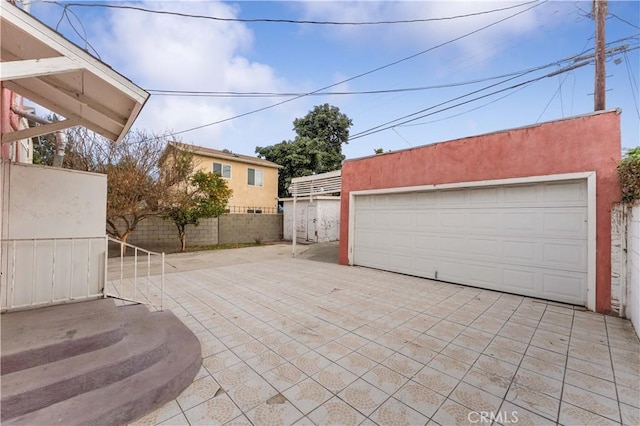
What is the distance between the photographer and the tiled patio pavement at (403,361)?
195 centimetres

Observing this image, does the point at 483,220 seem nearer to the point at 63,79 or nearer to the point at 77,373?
the point at 77,373

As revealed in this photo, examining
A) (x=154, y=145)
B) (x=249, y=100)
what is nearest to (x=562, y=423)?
(x=249, y=100)

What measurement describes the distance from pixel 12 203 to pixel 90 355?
86.4 inches

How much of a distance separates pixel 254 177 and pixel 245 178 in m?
0.66

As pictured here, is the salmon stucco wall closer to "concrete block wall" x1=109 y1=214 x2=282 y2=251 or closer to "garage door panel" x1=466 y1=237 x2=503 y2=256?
"garage door panel" x1=466 y1=237 x2=503 y2=256

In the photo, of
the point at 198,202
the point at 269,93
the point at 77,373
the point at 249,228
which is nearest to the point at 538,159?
the point at 77,373

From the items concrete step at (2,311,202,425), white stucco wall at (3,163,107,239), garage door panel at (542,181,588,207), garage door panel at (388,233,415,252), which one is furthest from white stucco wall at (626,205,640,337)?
white stucco wall at (3,163,107,239)

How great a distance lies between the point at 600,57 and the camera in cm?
543

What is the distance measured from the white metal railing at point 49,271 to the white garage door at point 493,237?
5999 mm

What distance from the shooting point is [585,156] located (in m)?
4.24

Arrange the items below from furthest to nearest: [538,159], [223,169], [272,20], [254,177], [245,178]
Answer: [254,177] → [245,178] → [223,169] → [272,20] → [538,159]

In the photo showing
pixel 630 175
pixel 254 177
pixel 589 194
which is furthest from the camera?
pixel 254 177

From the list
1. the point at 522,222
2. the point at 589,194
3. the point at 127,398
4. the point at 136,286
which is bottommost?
the point at 136,286

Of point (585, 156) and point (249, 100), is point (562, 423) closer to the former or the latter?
point (585, 156)
